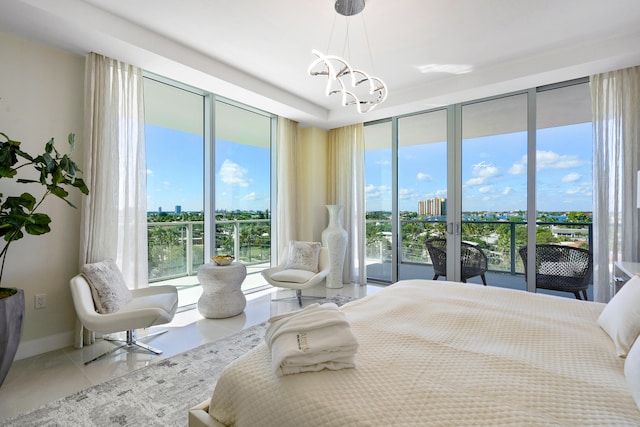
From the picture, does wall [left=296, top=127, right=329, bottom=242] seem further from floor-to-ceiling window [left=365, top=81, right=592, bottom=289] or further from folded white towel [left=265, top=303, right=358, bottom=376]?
folded white towel [left=265, top=303, right=358, bottom=376]

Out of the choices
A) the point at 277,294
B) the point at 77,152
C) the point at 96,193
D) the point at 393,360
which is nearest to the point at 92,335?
the point at 96,193

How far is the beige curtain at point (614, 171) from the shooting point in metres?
3.14

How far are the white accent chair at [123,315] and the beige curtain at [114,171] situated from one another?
1.38ft

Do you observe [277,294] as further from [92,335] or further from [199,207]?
[92,335]

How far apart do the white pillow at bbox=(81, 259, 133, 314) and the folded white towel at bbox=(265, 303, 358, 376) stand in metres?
1.92

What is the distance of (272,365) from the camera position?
4.14 ft

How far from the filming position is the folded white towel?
1.18 meters

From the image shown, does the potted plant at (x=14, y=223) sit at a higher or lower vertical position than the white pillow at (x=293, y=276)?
higher

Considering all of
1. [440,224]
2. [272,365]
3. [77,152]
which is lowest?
[272,365]

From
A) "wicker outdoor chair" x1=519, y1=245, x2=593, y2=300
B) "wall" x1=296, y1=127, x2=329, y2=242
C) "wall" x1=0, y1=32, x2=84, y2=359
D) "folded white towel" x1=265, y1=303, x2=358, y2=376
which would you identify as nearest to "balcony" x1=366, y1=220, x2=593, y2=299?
"wicker outdoor chair" x1=519, y1=245, x2=593, y2=300

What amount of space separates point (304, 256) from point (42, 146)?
9.75ft

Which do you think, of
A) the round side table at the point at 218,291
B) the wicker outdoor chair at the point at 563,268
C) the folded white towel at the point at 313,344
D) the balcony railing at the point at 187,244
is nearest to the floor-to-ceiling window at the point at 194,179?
the balcony railing at the point at 187,244

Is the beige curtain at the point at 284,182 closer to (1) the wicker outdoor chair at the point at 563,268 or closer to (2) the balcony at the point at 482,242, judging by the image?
(2) the balcony at the point at 482,242

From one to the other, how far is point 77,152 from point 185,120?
1.44 meters
